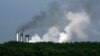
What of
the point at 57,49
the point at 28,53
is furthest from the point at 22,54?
the point at 57,49

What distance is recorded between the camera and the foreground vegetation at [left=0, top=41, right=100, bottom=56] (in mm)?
24219

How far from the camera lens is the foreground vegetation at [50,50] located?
24.2 metres

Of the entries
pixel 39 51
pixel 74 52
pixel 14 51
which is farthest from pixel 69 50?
pixel 14 51

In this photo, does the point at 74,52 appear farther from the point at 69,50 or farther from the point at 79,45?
the point at 79,45

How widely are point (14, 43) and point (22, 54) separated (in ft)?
12.2

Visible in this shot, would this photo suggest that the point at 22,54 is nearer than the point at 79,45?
Yes

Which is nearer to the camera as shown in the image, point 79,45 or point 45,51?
point 45,51

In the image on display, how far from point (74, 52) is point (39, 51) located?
2.17 m

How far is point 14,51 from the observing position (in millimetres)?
24141

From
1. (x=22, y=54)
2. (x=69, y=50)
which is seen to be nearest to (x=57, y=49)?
(x=69, y=50)

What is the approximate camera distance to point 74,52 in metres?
24.6

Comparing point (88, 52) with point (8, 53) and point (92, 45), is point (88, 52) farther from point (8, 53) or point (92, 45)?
point (8, 53)

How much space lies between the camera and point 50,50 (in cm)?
2458

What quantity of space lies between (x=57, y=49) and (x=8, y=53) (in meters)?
3.21
